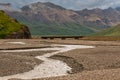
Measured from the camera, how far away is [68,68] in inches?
1829

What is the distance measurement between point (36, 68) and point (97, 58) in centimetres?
1361

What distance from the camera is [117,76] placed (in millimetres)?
34375

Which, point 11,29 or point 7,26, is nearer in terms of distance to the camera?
point 11,29

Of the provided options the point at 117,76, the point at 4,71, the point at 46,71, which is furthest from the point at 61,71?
the point at 117,76

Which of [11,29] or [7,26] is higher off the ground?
[7,26]

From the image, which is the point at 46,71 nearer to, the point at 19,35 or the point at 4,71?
the point at 4,71

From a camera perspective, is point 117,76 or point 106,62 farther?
point 106,62

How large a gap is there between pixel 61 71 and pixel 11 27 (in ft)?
341

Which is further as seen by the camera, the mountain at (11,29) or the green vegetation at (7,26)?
the green vegetation at (7,26)

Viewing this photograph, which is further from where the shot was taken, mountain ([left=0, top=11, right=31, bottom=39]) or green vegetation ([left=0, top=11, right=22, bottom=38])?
green vegetation ([left=0, top=11, right=22, bottom=38])

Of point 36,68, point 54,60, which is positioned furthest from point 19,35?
point 36,68

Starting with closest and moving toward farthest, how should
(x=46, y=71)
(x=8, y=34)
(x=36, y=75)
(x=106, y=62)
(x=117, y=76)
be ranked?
(x=117, y=76), (x=36, y=75), (x=46, y=71), (x=106, y=62), (x=8, y=34)

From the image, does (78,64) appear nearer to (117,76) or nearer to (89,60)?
(89,60)

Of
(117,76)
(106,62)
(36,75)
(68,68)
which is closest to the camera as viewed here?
(117,76)
